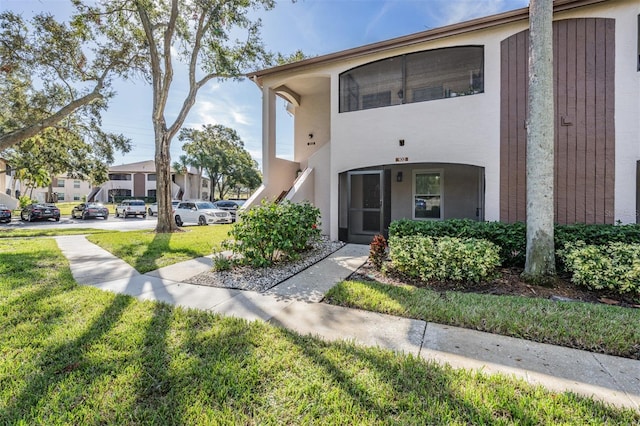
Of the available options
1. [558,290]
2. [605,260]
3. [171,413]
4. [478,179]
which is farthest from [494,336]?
[478,179]

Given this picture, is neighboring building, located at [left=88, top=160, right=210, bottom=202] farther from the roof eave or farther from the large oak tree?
the roof eave

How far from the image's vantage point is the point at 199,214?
17938 mm

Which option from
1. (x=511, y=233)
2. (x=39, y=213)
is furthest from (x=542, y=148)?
(x=39, y=213)

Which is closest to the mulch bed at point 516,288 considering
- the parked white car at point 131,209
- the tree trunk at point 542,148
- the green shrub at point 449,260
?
the green shrub at point 449,260

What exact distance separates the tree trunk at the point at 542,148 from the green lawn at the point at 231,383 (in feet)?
10.9

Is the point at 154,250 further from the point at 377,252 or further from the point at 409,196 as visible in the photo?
the point at 409,196

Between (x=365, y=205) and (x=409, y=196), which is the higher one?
(x=409, y=196)

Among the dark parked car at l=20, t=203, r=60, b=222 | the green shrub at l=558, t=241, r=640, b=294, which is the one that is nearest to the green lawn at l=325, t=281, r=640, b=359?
the green shrub at l=558, t=241, r=640, b=294

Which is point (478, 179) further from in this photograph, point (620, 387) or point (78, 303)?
point (78, 303)

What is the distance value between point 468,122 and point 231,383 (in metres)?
7.63

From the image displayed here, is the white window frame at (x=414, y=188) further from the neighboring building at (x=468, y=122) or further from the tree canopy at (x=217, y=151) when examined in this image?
the tree canopy at (x=217, y=151)

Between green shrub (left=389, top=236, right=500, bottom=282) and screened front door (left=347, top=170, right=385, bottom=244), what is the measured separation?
3.36m

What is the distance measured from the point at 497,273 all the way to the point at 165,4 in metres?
15.2

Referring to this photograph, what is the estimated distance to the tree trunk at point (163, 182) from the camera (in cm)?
1304
